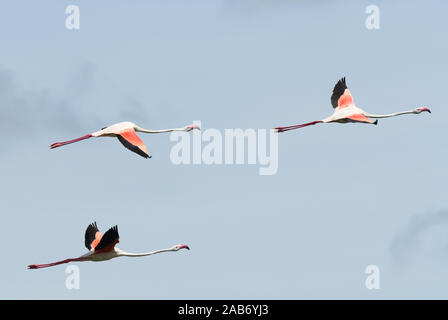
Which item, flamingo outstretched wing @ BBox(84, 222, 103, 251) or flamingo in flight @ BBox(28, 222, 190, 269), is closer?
flamingo in flight @ BBox(28, 222, 190, 269)

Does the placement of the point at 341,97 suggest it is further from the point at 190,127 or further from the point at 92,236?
the point at 92,236

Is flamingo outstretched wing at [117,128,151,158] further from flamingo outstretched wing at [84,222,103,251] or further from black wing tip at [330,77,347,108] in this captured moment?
black wing tip at [330,77,347,108]

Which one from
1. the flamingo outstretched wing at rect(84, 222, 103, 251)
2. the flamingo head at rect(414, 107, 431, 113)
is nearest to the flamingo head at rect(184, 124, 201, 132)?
the flamingo outstretched wing at rect(84, 222, 103, 251)

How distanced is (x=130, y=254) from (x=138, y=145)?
395 centimetres

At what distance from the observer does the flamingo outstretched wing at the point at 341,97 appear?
5488cm

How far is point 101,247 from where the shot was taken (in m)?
50.4

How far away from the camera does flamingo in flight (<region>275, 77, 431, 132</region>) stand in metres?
53.4

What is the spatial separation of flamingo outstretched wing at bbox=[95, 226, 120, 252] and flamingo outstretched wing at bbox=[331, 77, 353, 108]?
9529 mm

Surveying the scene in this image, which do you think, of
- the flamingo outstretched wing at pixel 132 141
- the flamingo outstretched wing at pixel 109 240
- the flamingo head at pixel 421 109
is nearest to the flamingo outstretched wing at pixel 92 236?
the flamingo outstretched wing at pixel 109 240

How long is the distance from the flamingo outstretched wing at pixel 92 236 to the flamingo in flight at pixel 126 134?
2.93 m

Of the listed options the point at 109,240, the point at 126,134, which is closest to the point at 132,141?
the point at 126,134

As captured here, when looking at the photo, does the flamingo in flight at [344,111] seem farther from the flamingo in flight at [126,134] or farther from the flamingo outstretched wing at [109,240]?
the flamingo outstretched wing at [109,240]
